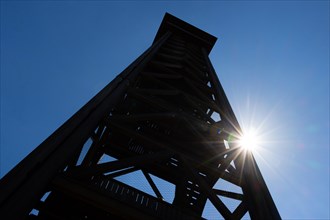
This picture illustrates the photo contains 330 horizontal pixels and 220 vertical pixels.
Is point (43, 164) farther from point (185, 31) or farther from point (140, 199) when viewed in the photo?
point (185, 31)

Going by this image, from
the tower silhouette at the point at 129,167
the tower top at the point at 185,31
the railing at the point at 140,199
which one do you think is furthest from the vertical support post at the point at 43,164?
the tower top at the point at 185,31

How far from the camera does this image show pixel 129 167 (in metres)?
3.39

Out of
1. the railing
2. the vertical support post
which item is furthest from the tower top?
the railing

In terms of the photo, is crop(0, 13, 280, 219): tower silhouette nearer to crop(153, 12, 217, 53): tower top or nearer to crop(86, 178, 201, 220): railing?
crop(86, 178, 201, 220): railing

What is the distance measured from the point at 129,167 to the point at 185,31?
35.9 feet

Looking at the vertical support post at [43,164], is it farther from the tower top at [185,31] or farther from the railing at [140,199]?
the tower top at [185,31]

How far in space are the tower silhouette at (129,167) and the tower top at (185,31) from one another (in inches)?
241

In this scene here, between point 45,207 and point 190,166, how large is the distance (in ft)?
6.14

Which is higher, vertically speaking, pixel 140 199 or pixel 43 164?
pixel 140 199

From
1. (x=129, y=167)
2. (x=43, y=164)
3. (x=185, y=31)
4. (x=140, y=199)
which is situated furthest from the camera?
(x=185, y=31)

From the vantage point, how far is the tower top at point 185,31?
12836 millimetres

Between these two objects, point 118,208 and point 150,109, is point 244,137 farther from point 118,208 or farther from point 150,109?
point 118,208

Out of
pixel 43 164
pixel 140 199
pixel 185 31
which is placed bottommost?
pixel 43 164

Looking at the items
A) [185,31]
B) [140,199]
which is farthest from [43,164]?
[185,31]
